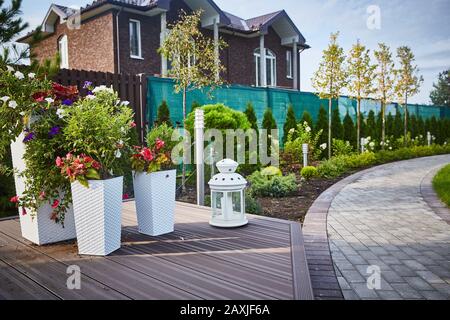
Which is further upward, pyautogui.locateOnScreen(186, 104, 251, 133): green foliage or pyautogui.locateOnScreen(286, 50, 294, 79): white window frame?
pyautogui.locateOnScreen(286, 50, 294, 79): white window frame

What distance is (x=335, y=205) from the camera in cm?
509

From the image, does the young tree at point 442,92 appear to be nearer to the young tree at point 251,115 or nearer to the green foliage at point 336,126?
the green foliage at point 336,126

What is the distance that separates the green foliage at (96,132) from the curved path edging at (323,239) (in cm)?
153

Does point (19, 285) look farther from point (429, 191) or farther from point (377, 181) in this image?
point (377, 181)

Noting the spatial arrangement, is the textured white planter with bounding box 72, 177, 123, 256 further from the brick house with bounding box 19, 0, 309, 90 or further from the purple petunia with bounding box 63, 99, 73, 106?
the brick house with bounding box 19, 0, 309, 90

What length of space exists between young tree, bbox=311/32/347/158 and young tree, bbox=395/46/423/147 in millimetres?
3142

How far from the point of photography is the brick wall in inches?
467

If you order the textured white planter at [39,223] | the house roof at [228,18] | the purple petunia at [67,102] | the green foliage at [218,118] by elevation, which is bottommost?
the textured white planter at [39,223]

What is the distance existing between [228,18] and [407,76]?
21.8 ft

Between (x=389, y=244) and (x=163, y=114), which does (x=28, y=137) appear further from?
(x=163, y=114)

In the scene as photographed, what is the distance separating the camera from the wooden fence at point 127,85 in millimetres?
5570

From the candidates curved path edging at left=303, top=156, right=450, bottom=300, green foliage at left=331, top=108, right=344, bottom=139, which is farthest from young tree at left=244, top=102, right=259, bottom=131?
green foliage at left=331, top=108, right=344, bottom=139

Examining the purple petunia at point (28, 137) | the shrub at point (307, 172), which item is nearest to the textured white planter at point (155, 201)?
the purple petunia at point (28, 137)

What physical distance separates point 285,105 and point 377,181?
402 cm
